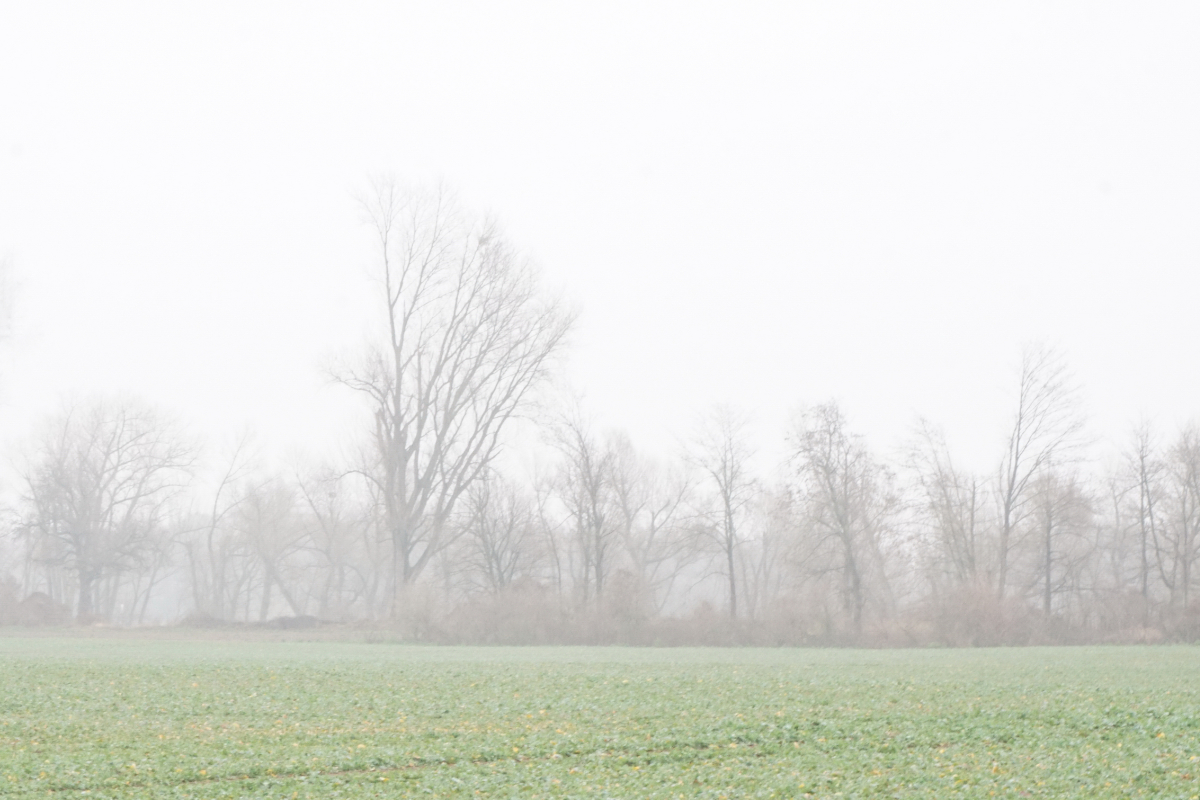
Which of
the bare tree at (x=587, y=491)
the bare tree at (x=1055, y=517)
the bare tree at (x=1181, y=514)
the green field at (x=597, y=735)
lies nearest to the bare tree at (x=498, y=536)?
the bare tree at (x=587, y=491)

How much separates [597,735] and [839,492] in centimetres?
3706

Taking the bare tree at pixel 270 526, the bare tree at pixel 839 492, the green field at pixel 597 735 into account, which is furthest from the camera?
the bare tree at pixel 270 526

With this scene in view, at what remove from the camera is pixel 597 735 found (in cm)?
1218

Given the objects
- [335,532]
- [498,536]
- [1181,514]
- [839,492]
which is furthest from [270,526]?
[1181,514]

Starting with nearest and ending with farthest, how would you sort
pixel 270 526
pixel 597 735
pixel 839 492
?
pixel 597 735 < pixel 839 492 < pixel 270 526

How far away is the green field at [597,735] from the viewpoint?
9.31m

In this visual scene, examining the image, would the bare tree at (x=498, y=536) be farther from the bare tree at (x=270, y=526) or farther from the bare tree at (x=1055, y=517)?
the bare tree at (x=1055, y=517)

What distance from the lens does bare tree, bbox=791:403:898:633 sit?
154 feet

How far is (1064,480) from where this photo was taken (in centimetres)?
5088

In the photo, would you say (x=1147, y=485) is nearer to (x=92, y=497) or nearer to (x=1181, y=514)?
(x=1181, y=514)

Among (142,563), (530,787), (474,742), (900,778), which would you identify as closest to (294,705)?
(474,742)

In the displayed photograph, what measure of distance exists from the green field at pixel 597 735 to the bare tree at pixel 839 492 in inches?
1050

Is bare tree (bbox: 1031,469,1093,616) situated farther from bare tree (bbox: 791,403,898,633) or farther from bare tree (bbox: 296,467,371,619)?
bare tree (bbox: 296,467,371,619)

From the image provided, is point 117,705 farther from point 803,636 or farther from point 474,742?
point 803,636
